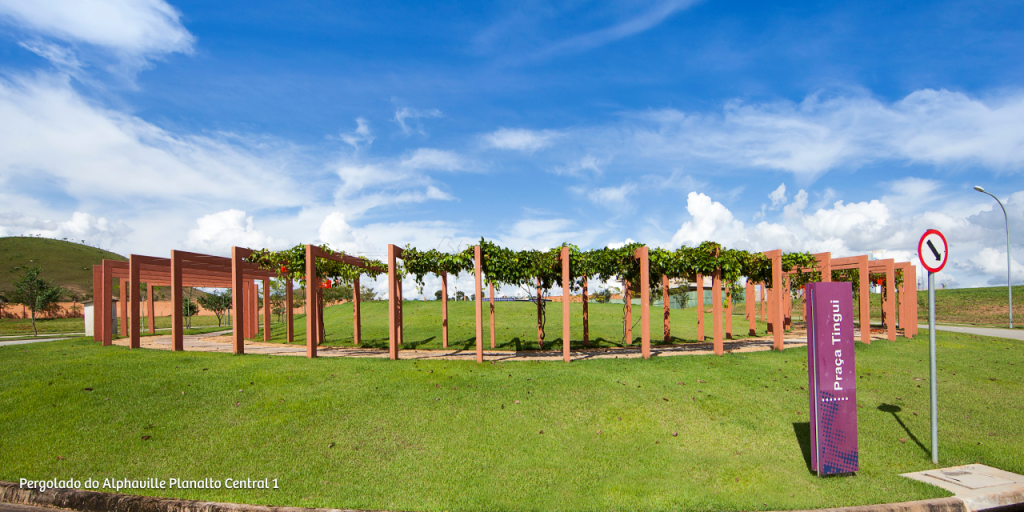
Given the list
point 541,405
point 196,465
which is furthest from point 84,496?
point 541,405

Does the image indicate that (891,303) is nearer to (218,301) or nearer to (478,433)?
(478,433)

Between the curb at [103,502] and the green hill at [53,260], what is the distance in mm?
72004

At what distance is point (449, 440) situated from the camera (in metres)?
5.35

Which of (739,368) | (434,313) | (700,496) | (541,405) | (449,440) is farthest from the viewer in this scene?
(434,313)

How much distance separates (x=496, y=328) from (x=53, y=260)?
90.7 metres

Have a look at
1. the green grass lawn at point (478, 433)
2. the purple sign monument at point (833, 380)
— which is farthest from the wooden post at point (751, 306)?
the purple sign monument at point (833, 380)

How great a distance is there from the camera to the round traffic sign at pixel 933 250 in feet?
17.0

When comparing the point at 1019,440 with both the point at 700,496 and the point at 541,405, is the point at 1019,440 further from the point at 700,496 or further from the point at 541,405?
the point at 541,405

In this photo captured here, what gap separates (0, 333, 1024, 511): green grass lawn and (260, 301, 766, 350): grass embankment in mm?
6272

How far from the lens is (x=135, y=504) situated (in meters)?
4.03

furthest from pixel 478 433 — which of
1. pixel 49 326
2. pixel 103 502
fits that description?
pixel 49 326

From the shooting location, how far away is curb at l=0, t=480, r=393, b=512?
3.86 metres

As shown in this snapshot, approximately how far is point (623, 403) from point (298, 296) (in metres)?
42.1

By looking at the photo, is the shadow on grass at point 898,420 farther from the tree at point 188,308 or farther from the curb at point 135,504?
the tree at point 188,308
